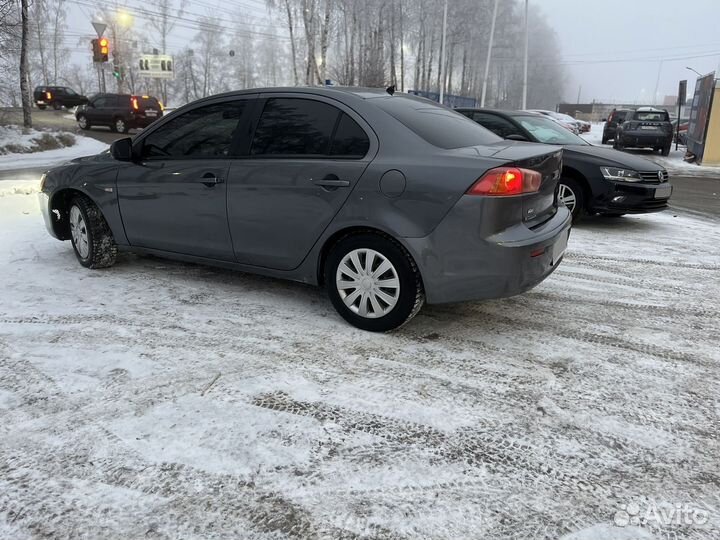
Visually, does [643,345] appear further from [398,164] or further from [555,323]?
[398,164]

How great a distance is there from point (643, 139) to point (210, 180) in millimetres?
20408

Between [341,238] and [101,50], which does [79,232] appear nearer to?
[341,238]

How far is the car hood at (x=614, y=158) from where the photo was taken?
23.3ft

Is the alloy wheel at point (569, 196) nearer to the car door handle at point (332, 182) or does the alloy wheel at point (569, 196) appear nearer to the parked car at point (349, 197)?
the parked car at point (349, 197)

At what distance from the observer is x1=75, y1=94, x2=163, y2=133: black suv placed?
78.7ft

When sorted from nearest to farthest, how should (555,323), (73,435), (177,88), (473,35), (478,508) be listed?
(478,508) → (73,435) → (555,323) → (473,35) → (177,88)

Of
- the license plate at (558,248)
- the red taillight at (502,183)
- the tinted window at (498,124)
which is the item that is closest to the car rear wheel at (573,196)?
the tinted window at (498,124)

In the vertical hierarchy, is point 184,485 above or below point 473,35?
below

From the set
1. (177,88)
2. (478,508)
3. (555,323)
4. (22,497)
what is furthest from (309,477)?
(177,88)

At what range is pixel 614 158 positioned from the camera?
7230 millimetres

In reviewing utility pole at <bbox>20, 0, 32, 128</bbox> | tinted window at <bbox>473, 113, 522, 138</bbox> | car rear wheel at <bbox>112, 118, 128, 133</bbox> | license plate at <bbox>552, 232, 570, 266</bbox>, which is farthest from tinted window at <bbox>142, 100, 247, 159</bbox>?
car rear wheel at <bbox>112, 118, 128, 133</bbox>

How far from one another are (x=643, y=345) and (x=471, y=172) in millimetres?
1684

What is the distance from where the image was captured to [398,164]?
138 inches

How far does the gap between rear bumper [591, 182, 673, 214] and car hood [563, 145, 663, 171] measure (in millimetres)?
245
